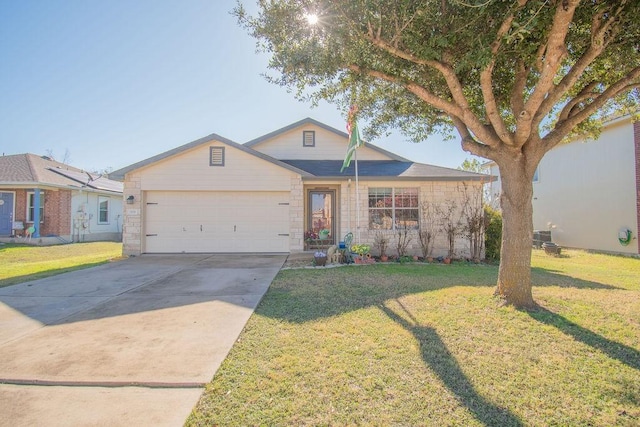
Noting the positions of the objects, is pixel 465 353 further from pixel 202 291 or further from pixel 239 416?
pixel 202 291

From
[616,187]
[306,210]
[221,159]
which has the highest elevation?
[221,159]

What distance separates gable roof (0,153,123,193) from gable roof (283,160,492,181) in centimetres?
1265

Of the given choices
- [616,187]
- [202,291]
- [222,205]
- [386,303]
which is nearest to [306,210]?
[222,205]

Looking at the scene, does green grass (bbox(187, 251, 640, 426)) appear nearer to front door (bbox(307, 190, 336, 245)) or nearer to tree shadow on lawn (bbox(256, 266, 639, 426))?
tree shadow on lawn (bbox(256, 266, 639, 426))

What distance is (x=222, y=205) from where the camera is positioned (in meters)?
11.6

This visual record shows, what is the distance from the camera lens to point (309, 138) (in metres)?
→ 14.2

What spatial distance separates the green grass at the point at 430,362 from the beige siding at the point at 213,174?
21.0 feet

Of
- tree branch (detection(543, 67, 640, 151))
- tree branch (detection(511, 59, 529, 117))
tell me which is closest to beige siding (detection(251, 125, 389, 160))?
tree branch (detection(511, 59, 529, 117))

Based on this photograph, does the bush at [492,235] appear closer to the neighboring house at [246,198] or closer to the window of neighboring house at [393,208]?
the neighboring house at [246,198]

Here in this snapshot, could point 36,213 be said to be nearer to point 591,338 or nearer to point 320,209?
point 320,209

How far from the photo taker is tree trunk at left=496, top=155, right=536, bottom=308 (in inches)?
194

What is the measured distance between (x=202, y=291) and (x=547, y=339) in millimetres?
5671

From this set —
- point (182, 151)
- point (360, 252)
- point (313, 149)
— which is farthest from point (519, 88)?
point (182, 151)

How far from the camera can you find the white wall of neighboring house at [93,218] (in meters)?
17.0
